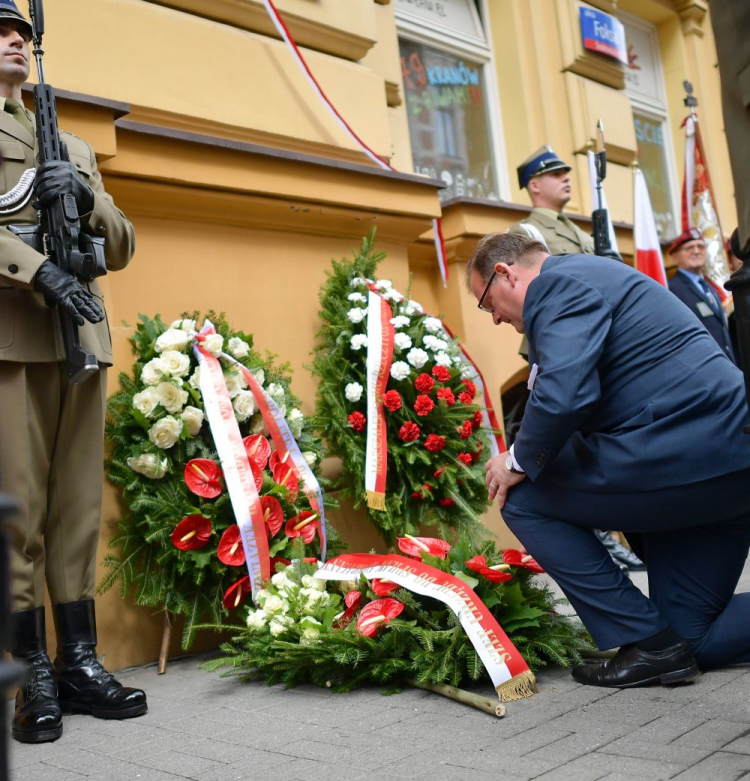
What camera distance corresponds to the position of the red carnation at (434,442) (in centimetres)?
450

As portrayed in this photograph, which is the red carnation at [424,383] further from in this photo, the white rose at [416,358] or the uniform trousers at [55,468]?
the uniform trousers at [55,468]

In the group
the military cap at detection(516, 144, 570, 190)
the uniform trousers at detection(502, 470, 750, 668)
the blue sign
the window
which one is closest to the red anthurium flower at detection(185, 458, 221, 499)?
the uniform trousers at detection(502, 470, 750, 668)

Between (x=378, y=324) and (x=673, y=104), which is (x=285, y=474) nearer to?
(x=378, y=324)

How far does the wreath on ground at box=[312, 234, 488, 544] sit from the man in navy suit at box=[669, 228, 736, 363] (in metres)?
2.29

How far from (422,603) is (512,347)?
9.86 feet

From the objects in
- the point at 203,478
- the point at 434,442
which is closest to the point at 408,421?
the point at 434,442

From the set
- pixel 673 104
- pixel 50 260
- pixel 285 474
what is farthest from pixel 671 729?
pixel 673 104

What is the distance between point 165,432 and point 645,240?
163 inches

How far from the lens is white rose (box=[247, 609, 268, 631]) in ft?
10.9

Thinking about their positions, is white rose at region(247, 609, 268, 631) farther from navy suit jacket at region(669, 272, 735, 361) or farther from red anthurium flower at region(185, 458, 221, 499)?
navy suit jacket at region(669, 272, 735, 361)

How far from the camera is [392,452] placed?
448 centimetres

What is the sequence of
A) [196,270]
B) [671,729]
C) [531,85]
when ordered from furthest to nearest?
[531,85] < [196,270] < [671,729]

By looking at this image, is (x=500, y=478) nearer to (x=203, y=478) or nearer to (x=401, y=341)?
(x=203, y=478)

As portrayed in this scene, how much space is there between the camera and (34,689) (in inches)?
114
